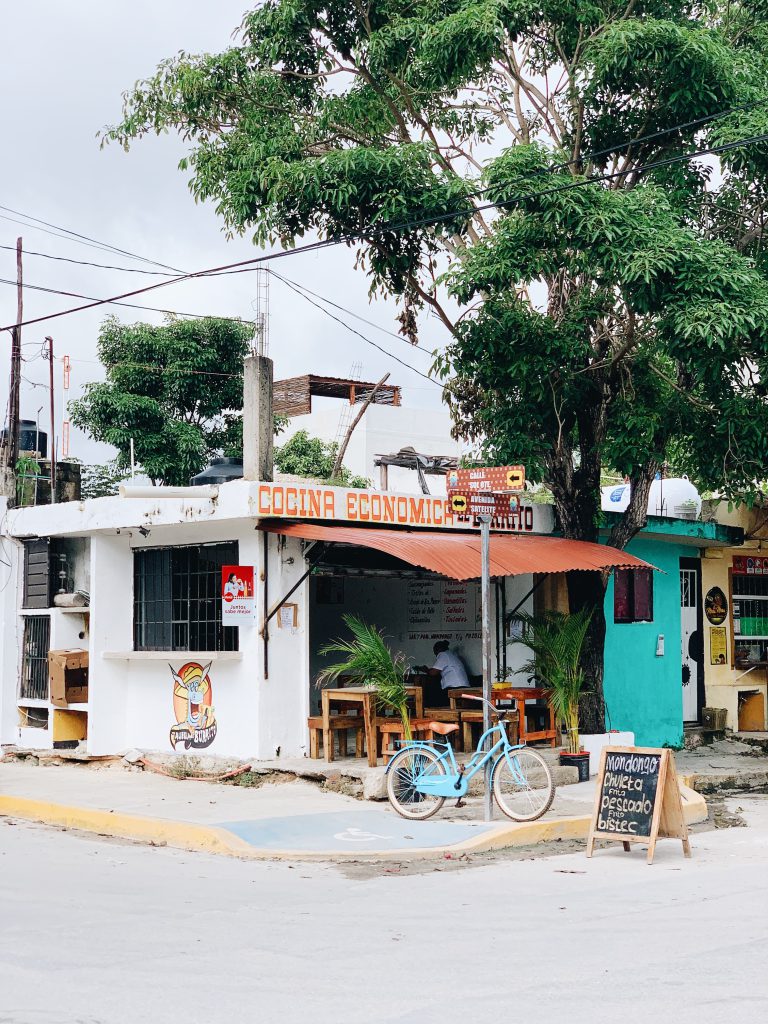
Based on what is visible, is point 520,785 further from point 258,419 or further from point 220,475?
point 220,475

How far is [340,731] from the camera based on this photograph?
46.6 ft

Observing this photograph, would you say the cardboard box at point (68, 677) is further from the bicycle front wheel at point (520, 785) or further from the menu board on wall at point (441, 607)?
the bicycle front wheel at point (520, 785)

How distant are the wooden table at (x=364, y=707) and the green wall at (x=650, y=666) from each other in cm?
448

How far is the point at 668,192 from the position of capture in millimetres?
15305

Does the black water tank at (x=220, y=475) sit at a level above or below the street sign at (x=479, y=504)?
above

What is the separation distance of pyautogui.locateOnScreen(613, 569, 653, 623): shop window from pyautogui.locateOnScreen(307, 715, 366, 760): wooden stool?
412 centimetres

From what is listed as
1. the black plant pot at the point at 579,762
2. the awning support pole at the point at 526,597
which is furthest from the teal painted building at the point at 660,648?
the black plant pot at the point at 579,762

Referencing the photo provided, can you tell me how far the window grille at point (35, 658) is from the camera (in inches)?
663

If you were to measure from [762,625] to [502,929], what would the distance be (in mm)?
14720

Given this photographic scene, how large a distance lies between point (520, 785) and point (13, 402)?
13568 millimetres

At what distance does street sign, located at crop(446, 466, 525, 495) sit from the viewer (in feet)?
37.2

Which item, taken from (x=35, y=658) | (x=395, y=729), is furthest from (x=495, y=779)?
(x=35, y=658)

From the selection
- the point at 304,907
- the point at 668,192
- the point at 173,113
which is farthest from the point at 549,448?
the point at 304,907

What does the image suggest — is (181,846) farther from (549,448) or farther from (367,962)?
(549,448)
